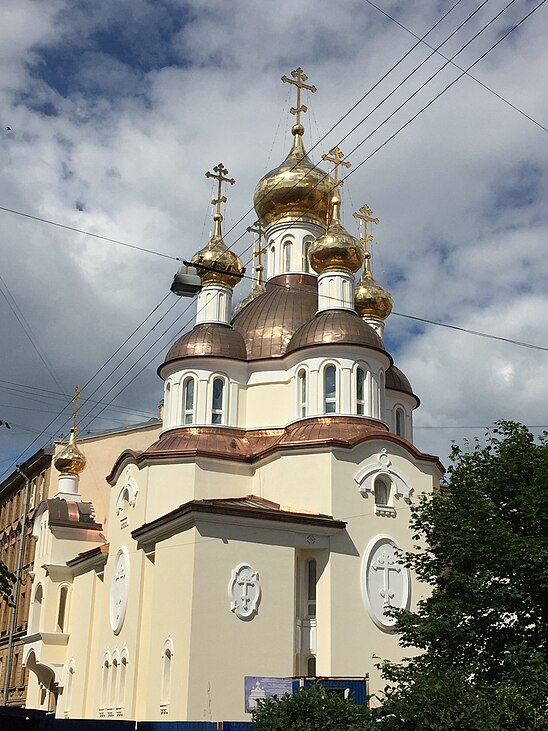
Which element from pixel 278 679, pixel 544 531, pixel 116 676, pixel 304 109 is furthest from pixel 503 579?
pixel 304 109

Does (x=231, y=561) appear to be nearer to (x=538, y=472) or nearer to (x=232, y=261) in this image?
(x=538, y=472)

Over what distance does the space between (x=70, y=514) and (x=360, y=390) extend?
12468 millimetres

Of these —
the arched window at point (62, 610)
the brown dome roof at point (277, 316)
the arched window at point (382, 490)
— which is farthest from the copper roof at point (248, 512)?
the arched window at point (62, 610)

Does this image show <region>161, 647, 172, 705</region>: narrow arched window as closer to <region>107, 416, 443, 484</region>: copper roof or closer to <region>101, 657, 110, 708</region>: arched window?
<region>101, 657, 110, 708</region>: arched window

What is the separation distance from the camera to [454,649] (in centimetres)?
1520

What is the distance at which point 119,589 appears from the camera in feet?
80.8

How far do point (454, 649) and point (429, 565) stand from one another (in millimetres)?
1713

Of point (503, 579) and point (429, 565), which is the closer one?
point (503, 579)

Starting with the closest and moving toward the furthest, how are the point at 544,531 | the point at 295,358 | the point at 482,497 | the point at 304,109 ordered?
the point at 544,531, the point at 482,497, the point at 295,358, the point at 304,109

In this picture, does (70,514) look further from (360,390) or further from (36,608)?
(360,390)

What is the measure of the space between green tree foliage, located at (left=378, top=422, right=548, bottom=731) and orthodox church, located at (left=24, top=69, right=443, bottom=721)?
14.4 ft

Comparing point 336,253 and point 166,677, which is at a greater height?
point 336,253

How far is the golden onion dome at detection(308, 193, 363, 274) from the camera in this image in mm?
26297

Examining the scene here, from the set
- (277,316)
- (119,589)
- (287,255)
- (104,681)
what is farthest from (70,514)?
(287,255)
